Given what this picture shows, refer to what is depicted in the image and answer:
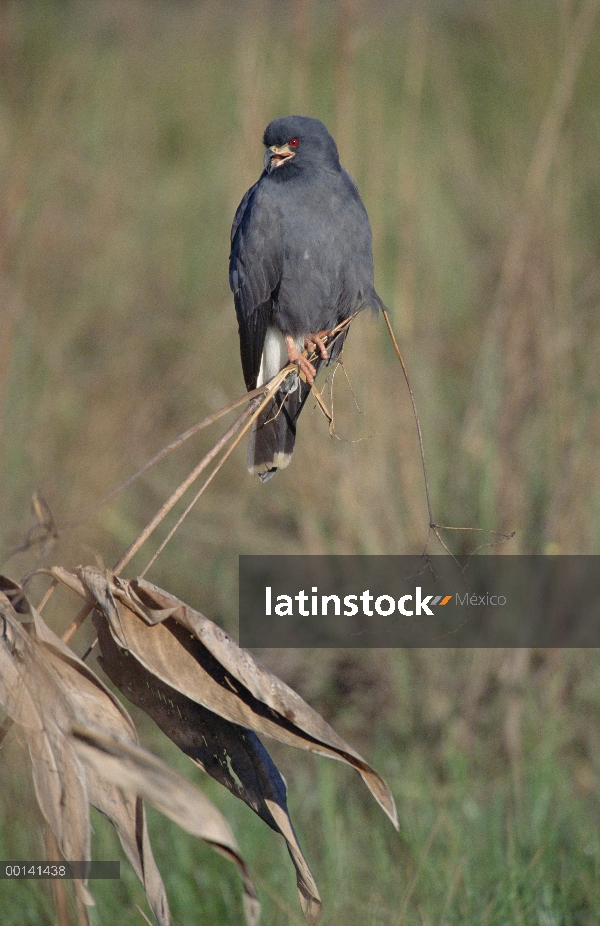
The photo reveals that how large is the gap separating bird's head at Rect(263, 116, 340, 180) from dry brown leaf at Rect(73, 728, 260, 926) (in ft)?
5.56

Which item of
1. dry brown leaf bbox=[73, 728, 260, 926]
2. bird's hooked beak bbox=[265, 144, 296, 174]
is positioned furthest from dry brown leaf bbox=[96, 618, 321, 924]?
bird's hooked beak bbox=[265, 144, 296, 174]

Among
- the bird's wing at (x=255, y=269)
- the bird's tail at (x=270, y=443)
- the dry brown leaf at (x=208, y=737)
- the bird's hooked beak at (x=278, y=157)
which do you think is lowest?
the dry brown leaf at (x=208, y=737)

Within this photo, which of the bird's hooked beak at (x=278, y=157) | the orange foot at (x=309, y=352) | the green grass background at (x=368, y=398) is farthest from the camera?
the green grass background at (x=368, y=398)

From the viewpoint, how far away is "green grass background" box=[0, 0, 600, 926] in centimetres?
342

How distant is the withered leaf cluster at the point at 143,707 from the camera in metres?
1.30

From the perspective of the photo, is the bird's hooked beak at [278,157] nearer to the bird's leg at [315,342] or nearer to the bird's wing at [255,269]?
the bird's wing at [255,269]

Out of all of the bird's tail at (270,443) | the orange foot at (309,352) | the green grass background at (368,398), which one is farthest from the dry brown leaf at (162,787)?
the bird's tail at (270,443)

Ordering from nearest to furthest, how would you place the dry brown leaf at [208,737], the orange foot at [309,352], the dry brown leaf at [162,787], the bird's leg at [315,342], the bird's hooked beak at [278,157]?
1. the dry brown leaf at [162,787]
2. the dry brown leaf at [208,737]
3. the orange foot at [309,352]
4. the bird's leg at [315,342]
5. the bird's hooked beak at [278,157]

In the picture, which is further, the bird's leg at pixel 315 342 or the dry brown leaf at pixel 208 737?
the bird's leg at pixel 315 342

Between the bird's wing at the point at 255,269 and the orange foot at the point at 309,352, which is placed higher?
the bird's wing at the point at 255,269

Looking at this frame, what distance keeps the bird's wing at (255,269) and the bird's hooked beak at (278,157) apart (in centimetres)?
6

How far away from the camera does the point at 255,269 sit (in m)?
2.41

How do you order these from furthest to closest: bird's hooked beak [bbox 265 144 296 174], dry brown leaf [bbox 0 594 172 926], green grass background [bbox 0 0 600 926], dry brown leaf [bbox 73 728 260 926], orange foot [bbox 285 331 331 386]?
1. green grass background [bbox 0 0 600 926]
2. bird's hooked beak [bbox 265 144 296 174]
3. orange foot [bbox 285 331 331 386]
4. dry brown leaf [bbox 0 594 172 926]
5. dry brown leaf [bbox 73 728 260 926]

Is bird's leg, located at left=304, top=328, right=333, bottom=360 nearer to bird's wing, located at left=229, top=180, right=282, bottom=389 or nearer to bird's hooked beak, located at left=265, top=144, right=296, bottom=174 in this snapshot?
bird's wing, located at left=229, top=180, right=282, bottom=389
